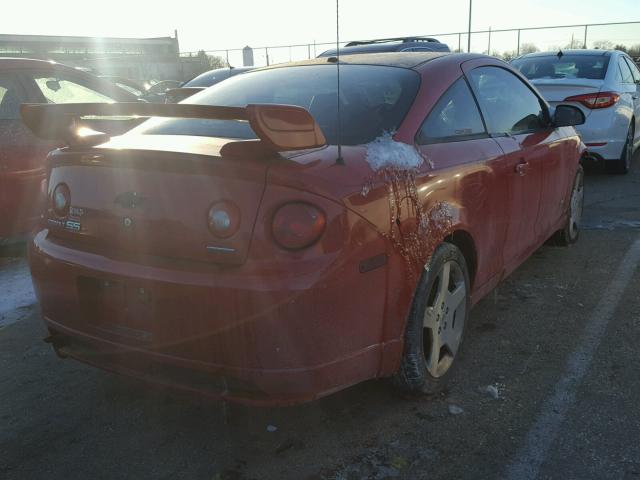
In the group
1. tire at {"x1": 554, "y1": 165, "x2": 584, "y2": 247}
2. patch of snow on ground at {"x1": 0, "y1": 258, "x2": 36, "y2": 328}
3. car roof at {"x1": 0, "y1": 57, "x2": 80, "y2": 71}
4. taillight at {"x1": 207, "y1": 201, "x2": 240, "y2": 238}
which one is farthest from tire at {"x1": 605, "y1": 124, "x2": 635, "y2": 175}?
taillight at {"x1": 207, "y1": 201, "x2": 240, "y2": 238}

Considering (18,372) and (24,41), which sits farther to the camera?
(24,41)

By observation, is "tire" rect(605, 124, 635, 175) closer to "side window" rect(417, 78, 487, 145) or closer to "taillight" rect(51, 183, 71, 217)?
"side window" rect(417, 78, 487, 145)

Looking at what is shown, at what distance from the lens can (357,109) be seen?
277 centimetres

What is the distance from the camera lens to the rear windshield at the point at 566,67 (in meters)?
7.72

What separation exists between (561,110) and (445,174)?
192cm

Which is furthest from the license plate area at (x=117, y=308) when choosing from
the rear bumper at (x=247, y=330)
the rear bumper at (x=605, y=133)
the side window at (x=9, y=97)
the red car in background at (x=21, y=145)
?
the rear bumper at (x=605, y=133)

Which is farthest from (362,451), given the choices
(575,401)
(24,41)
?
(24,41)

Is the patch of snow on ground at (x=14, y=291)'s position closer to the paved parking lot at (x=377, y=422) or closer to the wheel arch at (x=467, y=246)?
the paved parking lot at (x=377, y=422)

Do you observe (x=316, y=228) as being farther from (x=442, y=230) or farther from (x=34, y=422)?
(x=34, y=422)

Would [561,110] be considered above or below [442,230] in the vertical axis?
above

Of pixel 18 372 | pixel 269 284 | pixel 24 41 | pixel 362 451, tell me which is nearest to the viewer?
pixel 269 284

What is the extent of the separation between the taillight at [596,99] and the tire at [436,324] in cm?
524

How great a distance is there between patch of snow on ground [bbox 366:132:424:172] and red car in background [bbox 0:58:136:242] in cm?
318

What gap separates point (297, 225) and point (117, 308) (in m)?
0.79
